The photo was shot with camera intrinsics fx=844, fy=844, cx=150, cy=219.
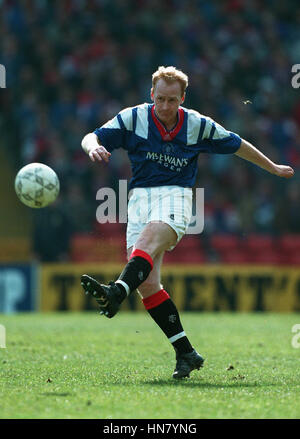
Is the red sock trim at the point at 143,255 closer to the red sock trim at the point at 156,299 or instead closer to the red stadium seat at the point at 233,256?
the red sock trim at the point at 156,299

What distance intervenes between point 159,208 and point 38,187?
1123 millimetres

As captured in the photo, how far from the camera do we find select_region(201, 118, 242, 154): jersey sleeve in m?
6.05

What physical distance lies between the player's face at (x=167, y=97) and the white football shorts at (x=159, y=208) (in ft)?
1.72

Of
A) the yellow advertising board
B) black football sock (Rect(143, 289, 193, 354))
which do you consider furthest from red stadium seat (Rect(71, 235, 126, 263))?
black football sock (Rect(143, 289, 193, 354))

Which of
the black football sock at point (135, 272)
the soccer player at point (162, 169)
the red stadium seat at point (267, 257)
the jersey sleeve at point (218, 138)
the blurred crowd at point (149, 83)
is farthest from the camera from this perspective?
the blurred crowd at point (149, 83)

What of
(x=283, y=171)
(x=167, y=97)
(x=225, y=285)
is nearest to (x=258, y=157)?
(x=283, y=171)

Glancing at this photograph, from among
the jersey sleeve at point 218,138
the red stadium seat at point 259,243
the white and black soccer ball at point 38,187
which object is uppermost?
the jersey sleeve at point 218,138

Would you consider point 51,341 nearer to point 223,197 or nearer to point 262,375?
point 262,375

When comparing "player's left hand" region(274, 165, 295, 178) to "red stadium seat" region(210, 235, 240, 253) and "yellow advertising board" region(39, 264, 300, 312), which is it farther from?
"red stadium seat" region(210, 235, 240, 253)

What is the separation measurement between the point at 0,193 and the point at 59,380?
432 inches

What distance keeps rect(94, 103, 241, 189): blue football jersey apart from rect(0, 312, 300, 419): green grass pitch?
1385 millimetres

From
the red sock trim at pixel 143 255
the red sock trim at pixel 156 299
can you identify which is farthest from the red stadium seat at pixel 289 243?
the red sock trim at pixel 143 255

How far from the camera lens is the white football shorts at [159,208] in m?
5.74
